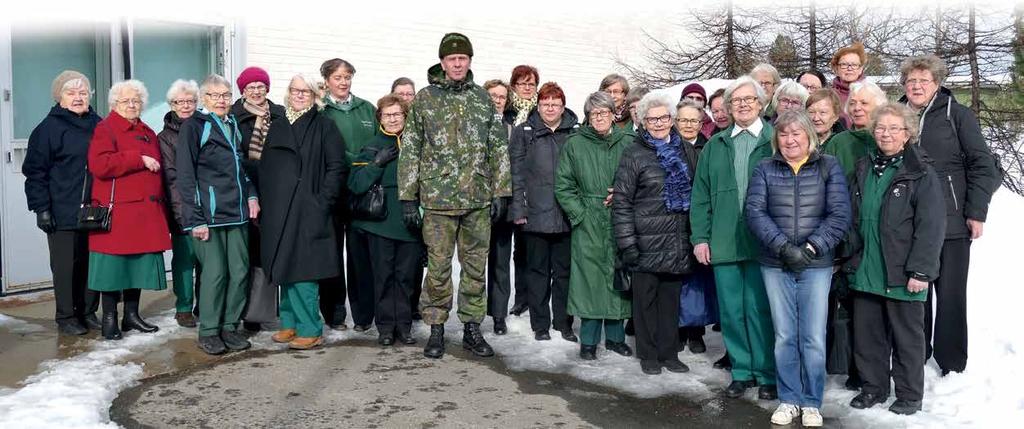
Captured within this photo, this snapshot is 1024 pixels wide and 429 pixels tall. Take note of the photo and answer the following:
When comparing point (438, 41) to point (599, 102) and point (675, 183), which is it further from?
point (675, 183)

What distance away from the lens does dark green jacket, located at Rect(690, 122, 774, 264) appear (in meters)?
5.07

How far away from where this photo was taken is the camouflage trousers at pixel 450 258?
586 centimetres

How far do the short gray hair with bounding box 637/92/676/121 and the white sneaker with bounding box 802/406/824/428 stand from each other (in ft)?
6.24

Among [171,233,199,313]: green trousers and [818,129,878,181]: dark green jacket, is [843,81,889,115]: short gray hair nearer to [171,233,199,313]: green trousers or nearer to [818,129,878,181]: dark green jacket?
[818,129,878,181]: dark green jacket

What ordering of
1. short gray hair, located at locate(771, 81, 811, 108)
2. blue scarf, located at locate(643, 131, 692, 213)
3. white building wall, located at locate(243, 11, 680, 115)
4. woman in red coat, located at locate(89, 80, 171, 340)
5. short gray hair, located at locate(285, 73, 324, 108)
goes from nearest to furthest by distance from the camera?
blue scarf, located at locate(643, 131, 692, 213) < short gray hair, located at locate(771, 81, 811, 108) < short gray hair, located at locate(285, 73, 324, 108) < woman in red coat, located at locate(89, 80, 171, 340) < white building wall, located at locate(243, 11, 680, 115)

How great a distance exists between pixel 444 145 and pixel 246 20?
168 inches

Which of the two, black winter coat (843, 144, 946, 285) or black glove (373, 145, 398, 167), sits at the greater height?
black glove (373, 145, 398, 167)

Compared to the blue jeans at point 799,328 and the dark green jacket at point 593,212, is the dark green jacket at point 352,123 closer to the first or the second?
the dark green jacket at point 593,212

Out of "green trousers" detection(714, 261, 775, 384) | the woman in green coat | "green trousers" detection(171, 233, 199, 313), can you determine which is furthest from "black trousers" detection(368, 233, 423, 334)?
"green trousers" detection(714, 261, 775, 384)

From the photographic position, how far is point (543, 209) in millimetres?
6141

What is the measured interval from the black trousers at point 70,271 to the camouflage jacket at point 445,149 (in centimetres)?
→ 256

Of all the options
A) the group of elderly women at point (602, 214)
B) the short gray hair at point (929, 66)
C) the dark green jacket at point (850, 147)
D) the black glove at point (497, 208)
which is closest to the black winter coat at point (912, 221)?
the group of elderly women at point (602, 214)

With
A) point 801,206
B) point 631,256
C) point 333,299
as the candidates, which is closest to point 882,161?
point 801,206

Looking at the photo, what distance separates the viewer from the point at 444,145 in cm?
577
